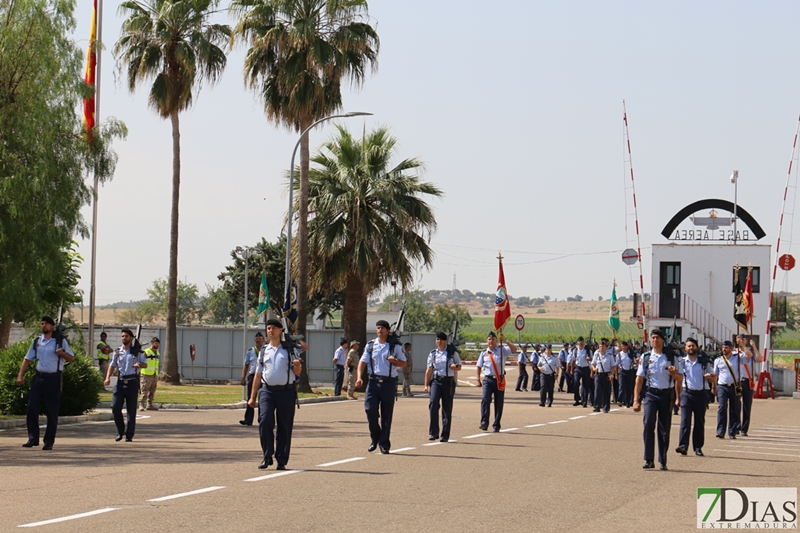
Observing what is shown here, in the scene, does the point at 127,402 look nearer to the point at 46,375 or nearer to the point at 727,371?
the point at 46,375

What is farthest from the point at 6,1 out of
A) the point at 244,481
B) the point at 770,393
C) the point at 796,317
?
the point at 796,317

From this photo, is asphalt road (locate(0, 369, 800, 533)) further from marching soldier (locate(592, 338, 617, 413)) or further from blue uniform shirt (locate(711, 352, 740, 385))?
marching soldier (locate(592, 338, 617, 413))

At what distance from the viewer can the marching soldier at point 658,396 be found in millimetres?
14438

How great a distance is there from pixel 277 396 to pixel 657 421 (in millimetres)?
5178

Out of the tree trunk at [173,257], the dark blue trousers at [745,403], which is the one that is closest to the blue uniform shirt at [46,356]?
the dark blue trousers at [745,403]

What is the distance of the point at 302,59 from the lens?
34.8 meters

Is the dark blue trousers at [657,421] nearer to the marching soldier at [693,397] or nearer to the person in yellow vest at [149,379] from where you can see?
the marching soldier at [693,397]

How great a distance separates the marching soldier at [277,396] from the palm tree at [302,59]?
2137cm

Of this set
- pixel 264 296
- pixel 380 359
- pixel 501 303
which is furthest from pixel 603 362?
pixel 264 296

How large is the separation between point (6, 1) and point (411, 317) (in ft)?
307

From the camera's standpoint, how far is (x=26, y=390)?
853 inches

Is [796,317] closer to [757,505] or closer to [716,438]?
[716,438]

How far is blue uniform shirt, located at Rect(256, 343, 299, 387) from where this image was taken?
13.5 meters

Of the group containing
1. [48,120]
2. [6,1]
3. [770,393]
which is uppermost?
[6,1]
